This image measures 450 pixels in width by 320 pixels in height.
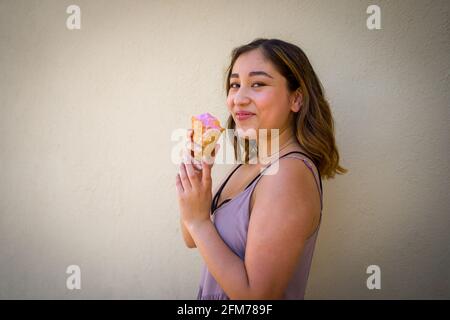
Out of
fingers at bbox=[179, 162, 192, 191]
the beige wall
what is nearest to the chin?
fingers at bbox=[179, 162, 192, 191]

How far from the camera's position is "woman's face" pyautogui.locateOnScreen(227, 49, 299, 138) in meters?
1.36

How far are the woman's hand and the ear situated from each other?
1.59 ft

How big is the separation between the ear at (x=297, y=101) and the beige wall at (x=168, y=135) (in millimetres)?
601

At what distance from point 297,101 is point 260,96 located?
206 millimetres

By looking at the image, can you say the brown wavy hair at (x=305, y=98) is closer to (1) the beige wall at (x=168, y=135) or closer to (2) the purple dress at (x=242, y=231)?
(2) the purple dress at (x=242, y=231)

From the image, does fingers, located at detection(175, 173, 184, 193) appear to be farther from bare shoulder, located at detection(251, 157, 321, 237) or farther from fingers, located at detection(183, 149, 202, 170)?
bare shoulder, located at detection(251, 157, 321, 237)

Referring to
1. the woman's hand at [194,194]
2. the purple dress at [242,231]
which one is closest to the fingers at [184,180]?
the woman's hand at [194,194]

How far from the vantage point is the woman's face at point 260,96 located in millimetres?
1363

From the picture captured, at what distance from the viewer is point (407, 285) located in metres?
1.95

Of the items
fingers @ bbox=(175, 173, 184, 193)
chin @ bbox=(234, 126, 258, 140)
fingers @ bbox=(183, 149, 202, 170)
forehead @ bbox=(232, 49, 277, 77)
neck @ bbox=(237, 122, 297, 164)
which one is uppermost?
forehead @ bbox=(232, 49, 277, 77)

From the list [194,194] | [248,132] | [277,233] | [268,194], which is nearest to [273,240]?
[277,233]

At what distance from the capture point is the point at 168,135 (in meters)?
2.17
